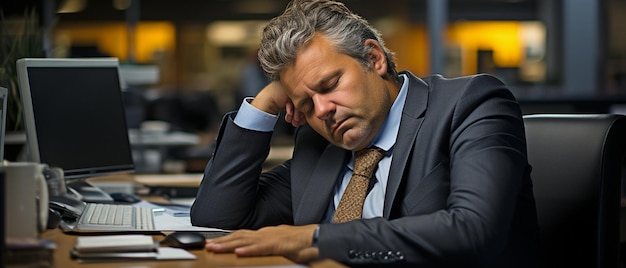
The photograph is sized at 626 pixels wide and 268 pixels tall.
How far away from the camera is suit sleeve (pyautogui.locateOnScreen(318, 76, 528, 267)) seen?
1.77 m

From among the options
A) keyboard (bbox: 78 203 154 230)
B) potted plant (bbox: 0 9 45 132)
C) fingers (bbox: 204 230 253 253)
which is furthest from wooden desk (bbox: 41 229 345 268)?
potted plant (bbox: 0 9 45 132)

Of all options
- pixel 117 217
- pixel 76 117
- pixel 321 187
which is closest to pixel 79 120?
pixel 76 117

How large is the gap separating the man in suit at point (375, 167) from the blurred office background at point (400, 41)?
15.5 feet

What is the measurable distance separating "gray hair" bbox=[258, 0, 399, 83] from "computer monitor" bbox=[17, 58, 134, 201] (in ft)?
2.45

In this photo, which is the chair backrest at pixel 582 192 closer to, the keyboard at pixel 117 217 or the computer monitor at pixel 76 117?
the keyboard at pixel 117 217

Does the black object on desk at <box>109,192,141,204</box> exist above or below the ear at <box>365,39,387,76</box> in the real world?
below

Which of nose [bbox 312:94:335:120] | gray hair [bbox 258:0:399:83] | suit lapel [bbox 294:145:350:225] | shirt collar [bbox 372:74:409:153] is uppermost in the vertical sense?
gray hair [bbox 258:0:399:83]

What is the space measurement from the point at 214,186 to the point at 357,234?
635 millimetres

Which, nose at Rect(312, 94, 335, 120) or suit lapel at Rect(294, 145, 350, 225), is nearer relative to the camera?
nose at Rect(312, 94, 335, 120)

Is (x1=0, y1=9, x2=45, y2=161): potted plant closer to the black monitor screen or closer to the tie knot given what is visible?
the black monitor screen

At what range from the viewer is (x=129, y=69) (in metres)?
5.80

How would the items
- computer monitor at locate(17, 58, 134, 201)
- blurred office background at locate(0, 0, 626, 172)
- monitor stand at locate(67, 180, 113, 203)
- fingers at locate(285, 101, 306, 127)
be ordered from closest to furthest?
1. fingers at locate(285, 101, 306, 127)
2. computer monitor at locate(17, 58, 134, 201)
3. monitor stand at locate(67, 180, 113, 203)
4. blurred office background at locate(0, 0, 626, 172)

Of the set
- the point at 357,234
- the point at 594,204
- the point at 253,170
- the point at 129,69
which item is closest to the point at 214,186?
the point at 253,170

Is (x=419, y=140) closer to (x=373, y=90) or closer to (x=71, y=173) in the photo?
(x=373, y=90)
